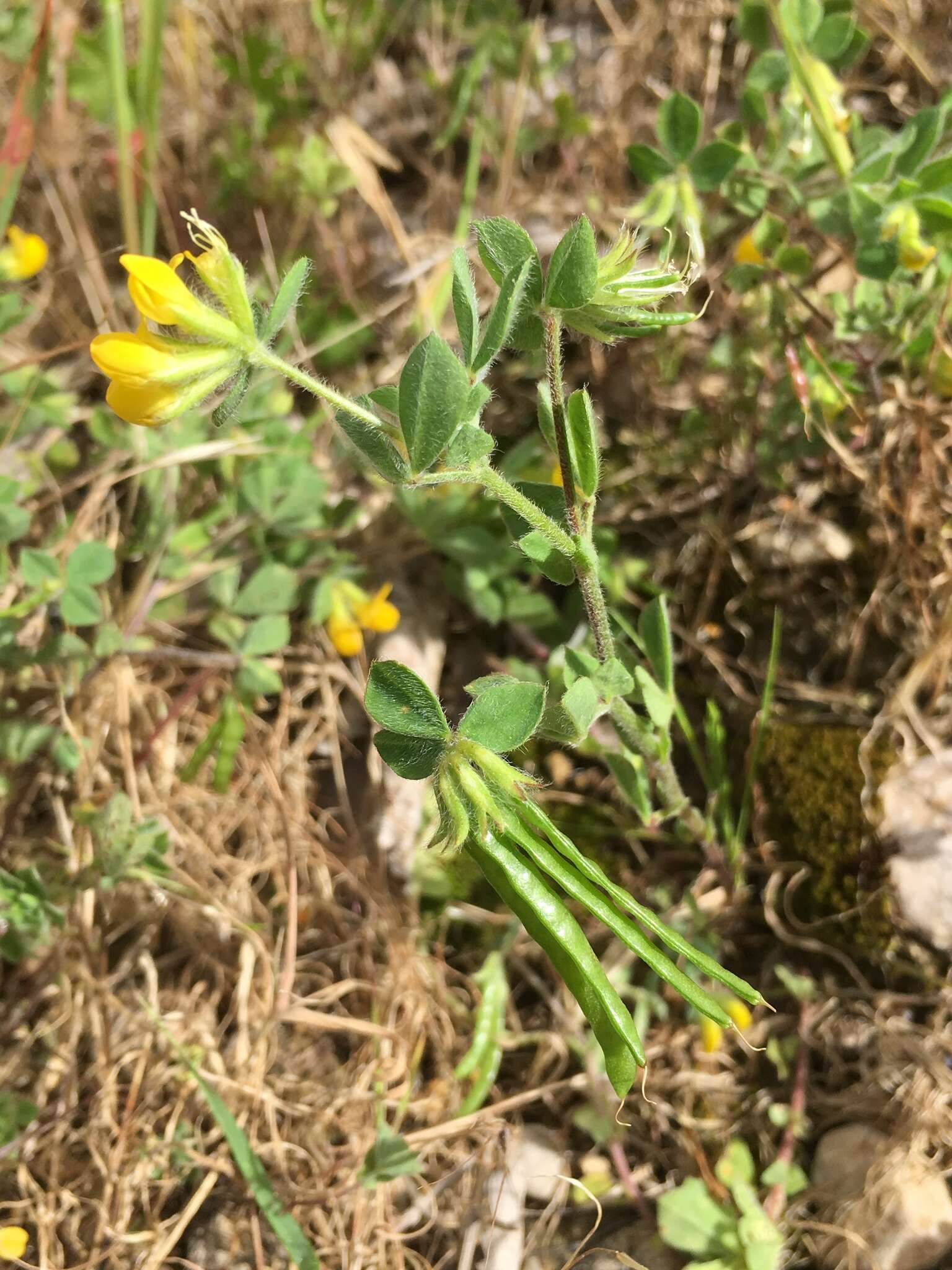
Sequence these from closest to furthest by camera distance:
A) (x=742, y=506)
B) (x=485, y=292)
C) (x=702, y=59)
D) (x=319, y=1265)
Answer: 1. (x=319, y=1265)
2. (x=742, y=506)
3. (x=485, y=292)
4. (x=702, y=59)

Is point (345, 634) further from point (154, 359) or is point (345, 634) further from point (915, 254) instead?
point (915, 254)

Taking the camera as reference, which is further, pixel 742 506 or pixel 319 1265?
pixel 742 506

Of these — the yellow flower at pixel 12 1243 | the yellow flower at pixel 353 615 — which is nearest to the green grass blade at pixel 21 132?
the yellow flower at pixel 353 615

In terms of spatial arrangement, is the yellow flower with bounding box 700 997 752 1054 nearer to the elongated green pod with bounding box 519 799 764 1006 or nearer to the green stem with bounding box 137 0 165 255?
the elongated green pod with bounding box 519 799 764 1006

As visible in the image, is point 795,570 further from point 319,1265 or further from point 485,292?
point 319,1265

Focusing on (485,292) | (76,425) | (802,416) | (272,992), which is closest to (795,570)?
(802,416)
